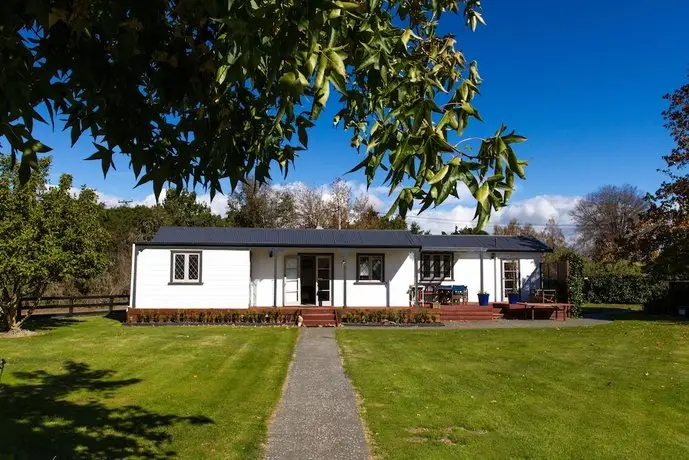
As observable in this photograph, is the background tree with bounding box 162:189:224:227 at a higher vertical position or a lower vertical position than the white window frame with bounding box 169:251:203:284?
higher

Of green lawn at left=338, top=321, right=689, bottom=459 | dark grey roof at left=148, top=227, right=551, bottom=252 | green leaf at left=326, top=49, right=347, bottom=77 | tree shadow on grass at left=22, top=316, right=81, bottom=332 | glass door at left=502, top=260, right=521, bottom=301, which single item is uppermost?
dark grey roof at left=148, top=227, right=551, bottom=252

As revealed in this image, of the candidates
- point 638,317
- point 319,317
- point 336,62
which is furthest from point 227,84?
point 638,317

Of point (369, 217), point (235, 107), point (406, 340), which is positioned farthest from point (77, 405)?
point (369, 217)

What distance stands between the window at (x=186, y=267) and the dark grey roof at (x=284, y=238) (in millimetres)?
578

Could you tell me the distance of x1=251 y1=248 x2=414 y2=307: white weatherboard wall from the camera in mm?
22828

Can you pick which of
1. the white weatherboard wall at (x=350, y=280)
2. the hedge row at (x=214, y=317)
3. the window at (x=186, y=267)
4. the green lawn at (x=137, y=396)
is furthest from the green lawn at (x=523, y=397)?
the window at (x=186, y=267)

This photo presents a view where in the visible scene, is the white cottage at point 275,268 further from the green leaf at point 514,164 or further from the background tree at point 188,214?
the green leaf at point 514,164

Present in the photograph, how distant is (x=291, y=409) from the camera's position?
7504mm

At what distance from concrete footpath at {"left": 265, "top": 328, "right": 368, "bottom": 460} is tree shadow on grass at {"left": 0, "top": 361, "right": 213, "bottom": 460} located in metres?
1.15

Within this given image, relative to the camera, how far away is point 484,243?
2688 centimetres

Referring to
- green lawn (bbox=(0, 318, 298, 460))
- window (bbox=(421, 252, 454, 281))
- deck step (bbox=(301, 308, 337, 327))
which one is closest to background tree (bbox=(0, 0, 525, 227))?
green lawn (bbox=(0, 318, 298, 460))

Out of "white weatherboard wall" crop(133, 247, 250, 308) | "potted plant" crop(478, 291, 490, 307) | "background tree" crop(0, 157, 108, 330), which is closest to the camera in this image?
"background tree" crop(0, 157, 108, 330)

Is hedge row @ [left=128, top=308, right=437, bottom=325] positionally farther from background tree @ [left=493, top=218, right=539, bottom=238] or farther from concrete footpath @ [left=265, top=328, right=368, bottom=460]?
background tree @ [left=493, top=218, right=539, bottom=238]

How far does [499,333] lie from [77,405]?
13933 millimetres
